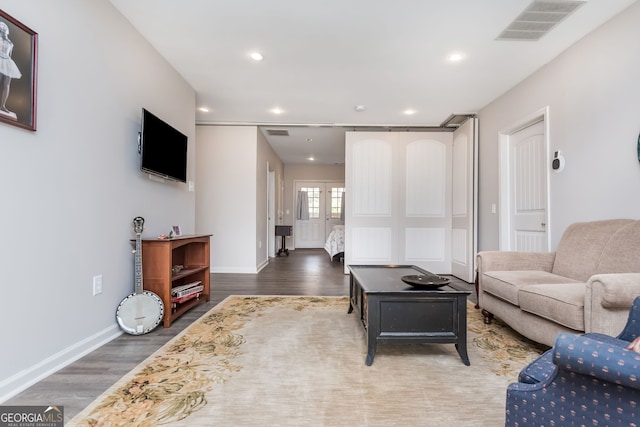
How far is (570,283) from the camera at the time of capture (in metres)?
2.13

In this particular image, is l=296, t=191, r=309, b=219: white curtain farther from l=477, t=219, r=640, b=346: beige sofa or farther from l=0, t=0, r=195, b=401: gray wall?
l=477, t=219, r=640, b=346: beige sofa

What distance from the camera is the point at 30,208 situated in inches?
62.9

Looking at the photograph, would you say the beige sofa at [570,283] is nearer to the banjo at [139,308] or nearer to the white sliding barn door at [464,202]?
the white sliding barn door at [464,202]

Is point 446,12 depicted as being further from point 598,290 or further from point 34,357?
point 34,357

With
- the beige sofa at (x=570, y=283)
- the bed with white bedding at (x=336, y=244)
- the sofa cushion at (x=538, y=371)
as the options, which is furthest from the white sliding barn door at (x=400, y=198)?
the sofa cushion at (x=538, y=371)

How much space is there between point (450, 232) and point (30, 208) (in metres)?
5.02

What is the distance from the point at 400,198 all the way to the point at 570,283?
9.75ft

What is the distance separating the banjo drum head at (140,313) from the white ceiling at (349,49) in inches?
87.2

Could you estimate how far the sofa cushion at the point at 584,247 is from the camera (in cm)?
220

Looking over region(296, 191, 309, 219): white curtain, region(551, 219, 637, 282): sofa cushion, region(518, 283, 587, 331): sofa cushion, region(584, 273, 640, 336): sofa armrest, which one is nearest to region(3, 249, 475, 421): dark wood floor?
region(551, 219, 637, 282): sofa cushion

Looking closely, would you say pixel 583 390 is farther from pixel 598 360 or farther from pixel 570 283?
pixel 570 283

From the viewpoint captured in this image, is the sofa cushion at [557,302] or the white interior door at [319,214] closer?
the sofa cushion at [557,302]

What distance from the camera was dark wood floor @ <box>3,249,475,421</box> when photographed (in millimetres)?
1487

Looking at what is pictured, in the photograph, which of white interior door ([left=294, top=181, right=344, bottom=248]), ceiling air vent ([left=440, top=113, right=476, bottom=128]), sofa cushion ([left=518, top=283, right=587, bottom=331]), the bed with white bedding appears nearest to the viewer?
sofa cushion ([left=518, top=283, right=587, bottom=331])
